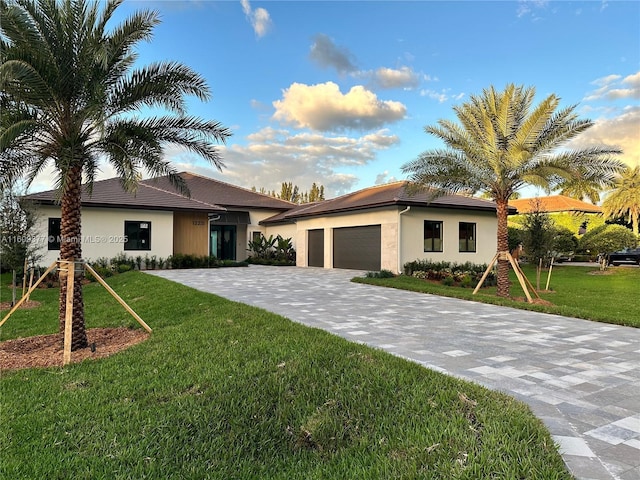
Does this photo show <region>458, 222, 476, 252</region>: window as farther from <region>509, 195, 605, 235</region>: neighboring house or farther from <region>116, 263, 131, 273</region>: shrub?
<region>509, 195, 605, 235</region>: neighboring house

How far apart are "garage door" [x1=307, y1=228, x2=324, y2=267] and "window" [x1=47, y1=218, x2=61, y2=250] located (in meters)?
14.0

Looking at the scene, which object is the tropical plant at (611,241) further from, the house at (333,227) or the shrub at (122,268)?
the shrub at (122,268)

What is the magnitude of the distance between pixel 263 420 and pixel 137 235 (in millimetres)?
20458

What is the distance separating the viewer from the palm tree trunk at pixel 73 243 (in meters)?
6.40

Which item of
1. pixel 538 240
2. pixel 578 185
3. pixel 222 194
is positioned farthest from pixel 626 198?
pixel 222 194

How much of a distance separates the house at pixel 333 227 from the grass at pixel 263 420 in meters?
14.7

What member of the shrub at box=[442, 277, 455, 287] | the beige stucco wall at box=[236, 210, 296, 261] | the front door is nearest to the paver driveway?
the shrub at box=[442, 277, 455, 287]

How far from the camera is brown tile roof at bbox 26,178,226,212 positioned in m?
20.0

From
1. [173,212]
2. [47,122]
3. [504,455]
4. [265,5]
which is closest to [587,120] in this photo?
[265,5]

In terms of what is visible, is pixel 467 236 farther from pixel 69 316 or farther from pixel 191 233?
pixel 69 316

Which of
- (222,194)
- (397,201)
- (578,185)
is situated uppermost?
(222,194)

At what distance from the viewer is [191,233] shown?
24281 mm

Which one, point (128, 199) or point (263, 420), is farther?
point (128, 199)

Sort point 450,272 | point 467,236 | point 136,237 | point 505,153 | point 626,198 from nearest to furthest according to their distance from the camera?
point 505,153
point 450,272
point 136,237
point 467,236
point 626,198
